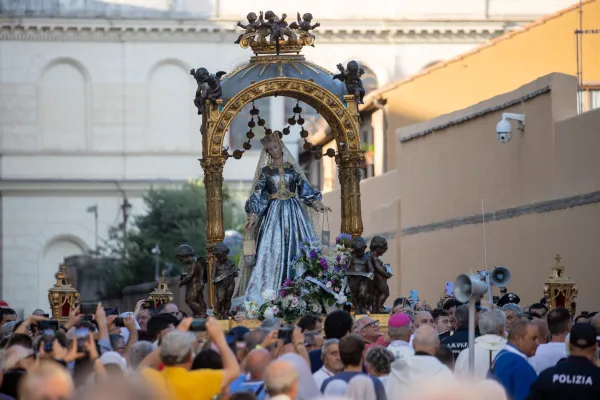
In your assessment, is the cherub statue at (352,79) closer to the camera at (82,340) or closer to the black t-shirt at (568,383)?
the camera at (82,340)

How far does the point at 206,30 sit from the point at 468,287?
49.5 m

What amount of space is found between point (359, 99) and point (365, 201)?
1839 centimetres

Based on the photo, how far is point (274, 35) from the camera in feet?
63.8

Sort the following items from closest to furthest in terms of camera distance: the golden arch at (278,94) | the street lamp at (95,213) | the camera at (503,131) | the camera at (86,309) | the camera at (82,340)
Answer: the camera at (82,340), the camera at (86,309), the golden arch at (278,94), the camera at (503,131), the street lamp at (95,213)

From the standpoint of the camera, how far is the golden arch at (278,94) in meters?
19.2

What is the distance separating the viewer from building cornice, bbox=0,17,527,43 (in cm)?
6056

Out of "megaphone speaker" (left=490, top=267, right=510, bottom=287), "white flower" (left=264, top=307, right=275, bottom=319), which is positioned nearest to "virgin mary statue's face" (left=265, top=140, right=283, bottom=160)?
"white flower" (left=264, top=307, right=275, bottom=319)

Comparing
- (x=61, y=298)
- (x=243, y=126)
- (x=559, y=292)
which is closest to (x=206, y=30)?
(x=243, y=126)

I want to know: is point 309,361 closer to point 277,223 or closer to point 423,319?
point 423,319

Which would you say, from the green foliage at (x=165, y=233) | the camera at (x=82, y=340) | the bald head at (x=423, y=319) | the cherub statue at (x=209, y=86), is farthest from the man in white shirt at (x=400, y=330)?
the green foliage at (x=165, y=233)

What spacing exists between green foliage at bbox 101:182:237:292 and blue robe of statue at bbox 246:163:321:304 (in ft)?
92.4

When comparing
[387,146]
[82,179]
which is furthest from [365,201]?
[82,179]

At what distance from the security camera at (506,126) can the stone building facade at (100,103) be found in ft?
111

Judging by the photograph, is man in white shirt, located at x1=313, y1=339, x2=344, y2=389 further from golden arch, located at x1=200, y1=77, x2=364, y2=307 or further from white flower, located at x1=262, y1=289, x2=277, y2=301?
golden arch, located at x1=200, y1=77, x2=364, y2=307
